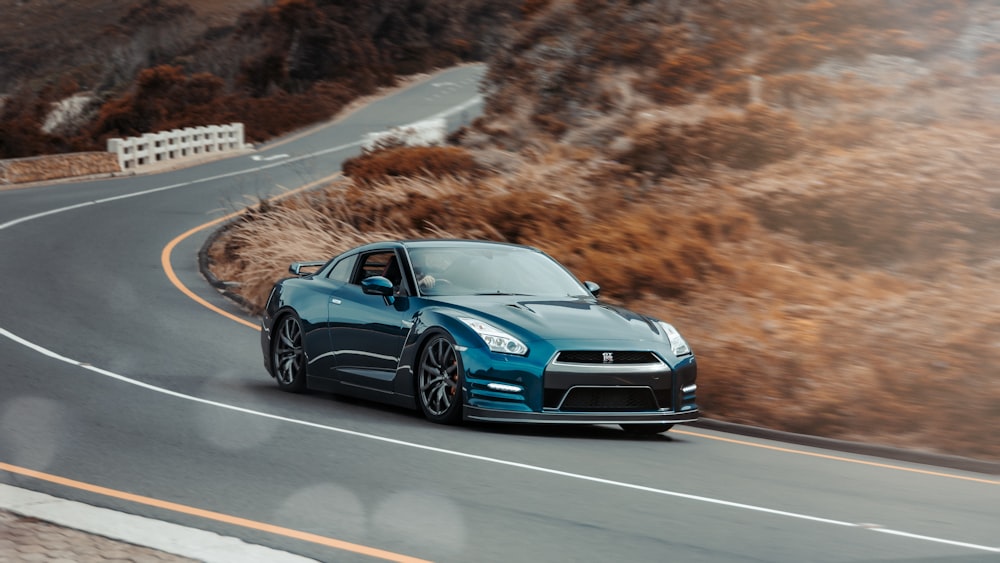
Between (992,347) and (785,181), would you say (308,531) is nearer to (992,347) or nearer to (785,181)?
(992,347)

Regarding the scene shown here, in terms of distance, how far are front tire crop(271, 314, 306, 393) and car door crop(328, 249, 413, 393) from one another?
26.3 inches

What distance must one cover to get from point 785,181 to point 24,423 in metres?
14.2

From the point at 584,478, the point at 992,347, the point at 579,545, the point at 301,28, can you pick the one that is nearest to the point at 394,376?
the point at 584,478

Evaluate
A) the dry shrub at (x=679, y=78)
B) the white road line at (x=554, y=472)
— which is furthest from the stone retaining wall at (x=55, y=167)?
the white road line at (x=554, y=472)

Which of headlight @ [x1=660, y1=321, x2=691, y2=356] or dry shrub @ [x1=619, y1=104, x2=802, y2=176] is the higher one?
dry shrub @ [x1=619, y1=104, x2=802, y2=176]

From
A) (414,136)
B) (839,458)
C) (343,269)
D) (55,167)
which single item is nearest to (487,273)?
(343,269)

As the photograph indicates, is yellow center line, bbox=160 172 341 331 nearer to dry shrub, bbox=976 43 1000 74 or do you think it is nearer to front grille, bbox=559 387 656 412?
front grille, bbox=559 387 656 412

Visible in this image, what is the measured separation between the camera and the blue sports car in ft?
33.3

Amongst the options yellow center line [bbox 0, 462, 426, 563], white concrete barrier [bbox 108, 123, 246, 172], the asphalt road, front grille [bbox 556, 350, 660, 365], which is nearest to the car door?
the asphalt road

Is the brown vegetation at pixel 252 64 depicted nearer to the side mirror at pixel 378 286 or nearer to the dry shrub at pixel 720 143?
the dry shrub at pixel 720 143

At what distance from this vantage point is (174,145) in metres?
44.5

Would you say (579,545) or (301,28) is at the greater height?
(301,28)

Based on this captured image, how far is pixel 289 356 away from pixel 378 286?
2.01 m

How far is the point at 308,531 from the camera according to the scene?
694 cm
